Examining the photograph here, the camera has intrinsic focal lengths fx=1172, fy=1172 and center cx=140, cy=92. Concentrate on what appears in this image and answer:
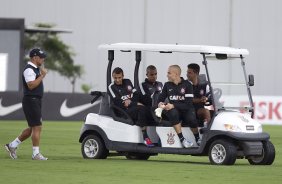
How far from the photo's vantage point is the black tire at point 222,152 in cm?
1819

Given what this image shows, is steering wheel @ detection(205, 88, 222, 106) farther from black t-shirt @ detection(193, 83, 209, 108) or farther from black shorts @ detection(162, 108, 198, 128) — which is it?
black shorts @ detection(162, 108, 198, 128)

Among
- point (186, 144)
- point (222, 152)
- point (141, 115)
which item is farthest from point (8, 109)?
point (222, 152)

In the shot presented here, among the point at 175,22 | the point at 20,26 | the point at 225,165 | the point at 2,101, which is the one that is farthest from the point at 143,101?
the point at 175,22

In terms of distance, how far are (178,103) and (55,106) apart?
21743 millimetres

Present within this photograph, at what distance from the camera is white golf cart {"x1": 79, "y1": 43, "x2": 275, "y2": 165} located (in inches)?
726

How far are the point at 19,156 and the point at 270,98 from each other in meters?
23.1

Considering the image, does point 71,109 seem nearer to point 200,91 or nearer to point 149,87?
point 149,87

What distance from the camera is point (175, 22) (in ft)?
178

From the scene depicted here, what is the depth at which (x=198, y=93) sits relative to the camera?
1914cm

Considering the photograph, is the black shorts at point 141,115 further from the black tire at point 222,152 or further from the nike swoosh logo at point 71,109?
the nike swoosh logo at point 71,109

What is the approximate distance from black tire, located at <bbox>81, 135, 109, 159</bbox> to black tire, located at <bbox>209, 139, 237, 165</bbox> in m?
2.14

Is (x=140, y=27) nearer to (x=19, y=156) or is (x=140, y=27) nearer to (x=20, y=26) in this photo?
(x=20, y=26)

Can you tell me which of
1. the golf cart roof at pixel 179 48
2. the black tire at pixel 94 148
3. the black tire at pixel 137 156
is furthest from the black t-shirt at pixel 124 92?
the black tire at pixel 137 156

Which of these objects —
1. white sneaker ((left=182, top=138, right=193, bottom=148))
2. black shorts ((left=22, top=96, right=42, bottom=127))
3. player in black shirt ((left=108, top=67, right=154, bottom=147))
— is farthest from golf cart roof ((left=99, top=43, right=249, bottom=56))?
black shorts ((left=22, top=96, right=42, bottom=127))
